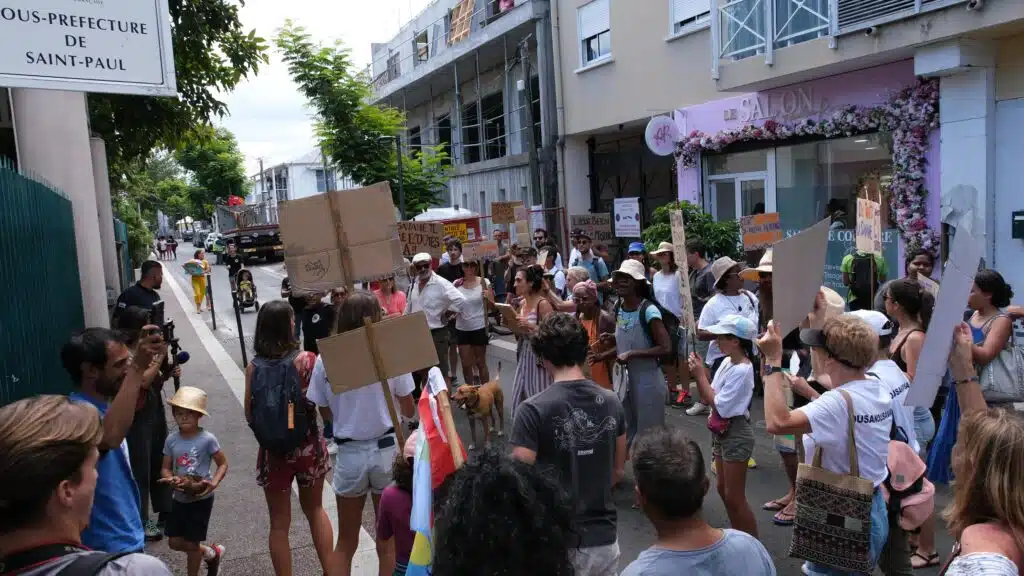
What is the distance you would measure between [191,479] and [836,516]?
11.2 feet

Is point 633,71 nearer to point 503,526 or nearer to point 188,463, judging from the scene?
point 188,463

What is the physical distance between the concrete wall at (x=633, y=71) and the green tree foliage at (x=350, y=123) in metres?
5.41

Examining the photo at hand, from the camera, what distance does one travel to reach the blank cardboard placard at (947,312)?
3.15 m

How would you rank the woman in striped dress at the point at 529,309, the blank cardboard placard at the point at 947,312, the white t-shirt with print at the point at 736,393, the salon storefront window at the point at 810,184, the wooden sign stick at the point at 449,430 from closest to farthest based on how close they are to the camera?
1. the wooden sign stick at the point at 449,430
2. the blank cardboard placard at the point at 947,312
3. the white t-shirt with print at the point at 736,393
4. the woman in striped dress at the point at 529,309
5. the salon storefront window at the point at 810,184

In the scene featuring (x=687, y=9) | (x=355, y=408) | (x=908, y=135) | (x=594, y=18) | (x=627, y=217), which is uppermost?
(x=594, y=18)

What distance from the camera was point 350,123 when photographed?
22.4 meters

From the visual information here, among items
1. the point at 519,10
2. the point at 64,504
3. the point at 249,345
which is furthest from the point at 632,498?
the point at 519,10

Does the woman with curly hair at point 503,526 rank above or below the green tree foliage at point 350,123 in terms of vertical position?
below

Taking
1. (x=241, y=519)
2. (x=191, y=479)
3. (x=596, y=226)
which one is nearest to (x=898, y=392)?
(x=191, y=479)

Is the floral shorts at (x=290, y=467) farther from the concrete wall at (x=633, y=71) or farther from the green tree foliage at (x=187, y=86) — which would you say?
the concrete wall at (x=633, y=71)

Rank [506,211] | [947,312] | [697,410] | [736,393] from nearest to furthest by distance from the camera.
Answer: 1. [947,312]
2. [736,393]
3. [697,410]
4. [506,211]

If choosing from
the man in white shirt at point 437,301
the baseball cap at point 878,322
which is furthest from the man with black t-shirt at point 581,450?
the man in white shirt at point 437,301

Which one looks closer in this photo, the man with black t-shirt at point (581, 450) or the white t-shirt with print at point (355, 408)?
the man with black t-shirt at point (581, 450)

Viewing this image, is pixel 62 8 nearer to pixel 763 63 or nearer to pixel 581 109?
pixel 763 63
